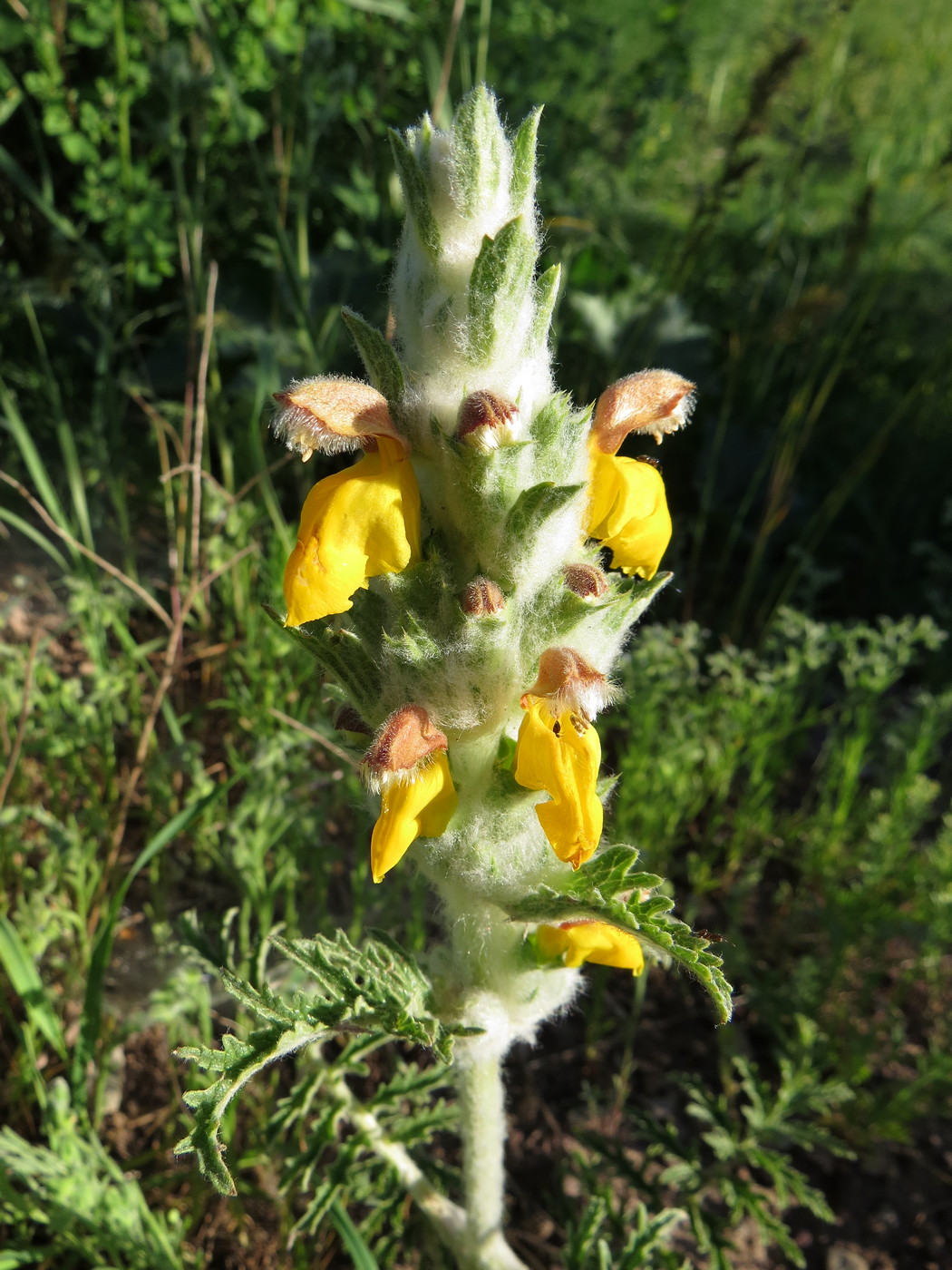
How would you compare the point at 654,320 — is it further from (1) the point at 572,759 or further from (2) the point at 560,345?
(1) the point at 572,759

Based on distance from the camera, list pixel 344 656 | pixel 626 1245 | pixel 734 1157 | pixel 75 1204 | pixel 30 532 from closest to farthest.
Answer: pixel 344 656 < pixel 75 1204 < pixel 626 1245 < pixel 734 1157 < pixel 30 532

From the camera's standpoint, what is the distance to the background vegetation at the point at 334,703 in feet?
6.48

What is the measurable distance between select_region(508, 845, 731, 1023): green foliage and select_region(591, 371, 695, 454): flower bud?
60 centimetres

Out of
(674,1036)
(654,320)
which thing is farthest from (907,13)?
(674,1036)

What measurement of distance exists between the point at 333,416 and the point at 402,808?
0.52 meters

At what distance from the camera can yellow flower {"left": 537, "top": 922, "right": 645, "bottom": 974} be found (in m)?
1.38

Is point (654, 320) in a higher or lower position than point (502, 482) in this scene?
higher

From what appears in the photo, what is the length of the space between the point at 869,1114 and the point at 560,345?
327cm

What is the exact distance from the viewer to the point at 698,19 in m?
5.02

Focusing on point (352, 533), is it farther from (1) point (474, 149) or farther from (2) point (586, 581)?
(1) point (474, 149)

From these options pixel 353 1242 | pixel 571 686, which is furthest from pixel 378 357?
pixel 353 1242

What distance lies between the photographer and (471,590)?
115cm

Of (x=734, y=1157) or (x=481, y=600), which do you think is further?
(x=734, y=1157)

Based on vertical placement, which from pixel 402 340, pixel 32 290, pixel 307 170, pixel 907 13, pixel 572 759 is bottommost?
pixel 572 759
